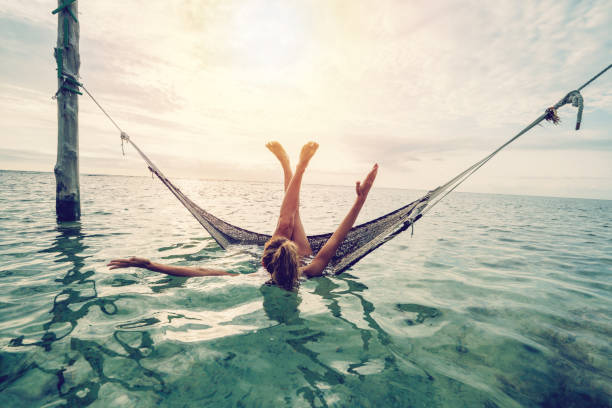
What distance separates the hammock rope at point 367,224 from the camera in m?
2.85

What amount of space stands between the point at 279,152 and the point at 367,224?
6.60 ft

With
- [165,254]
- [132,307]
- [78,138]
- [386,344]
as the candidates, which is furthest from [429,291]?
[78,138]

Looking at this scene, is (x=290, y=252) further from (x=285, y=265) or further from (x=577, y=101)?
(x=577, y=101)

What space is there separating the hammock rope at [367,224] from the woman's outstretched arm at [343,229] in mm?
374

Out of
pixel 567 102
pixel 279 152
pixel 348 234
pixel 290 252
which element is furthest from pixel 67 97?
pixel 567 102

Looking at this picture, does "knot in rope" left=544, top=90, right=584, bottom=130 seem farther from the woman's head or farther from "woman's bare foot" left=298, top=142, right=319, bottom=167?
the woman's head

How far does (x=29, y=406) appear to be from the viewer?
5.04 feet

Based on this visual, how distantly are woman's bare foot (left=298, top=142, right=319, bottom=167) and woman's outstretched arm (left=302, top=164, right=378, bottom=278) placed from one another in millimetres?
1107

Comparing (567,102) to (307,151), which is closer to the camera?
(567,102)

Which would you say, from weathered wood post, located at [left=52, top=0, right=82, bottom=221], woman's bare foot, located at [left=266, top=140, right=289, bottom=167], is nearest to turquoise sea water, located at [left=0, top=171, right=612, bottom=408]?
woman's bare foot, located at [left=266, top=140, right=289, bottom=167]

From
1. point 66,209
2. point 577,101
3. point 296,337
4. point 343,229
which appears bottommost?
point 296,337

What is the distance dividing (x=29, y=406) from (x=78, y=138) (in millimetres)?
6363

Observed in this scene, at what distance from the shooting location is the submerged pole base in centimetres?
630

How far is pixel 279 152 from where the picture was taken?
14.7 ft
